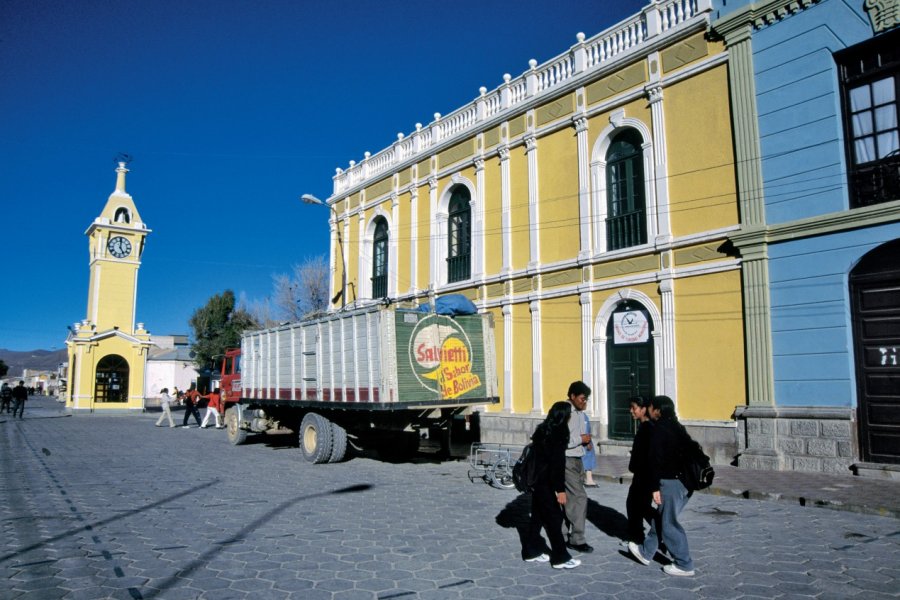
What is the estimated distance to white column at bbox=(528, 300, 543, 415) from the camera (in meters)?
17.2

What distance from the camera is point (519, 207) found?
728 inches

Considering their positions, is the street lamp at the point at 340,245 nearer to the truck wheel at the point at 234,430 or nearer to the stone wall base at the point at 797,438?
the truck wheel at the point at 234,430

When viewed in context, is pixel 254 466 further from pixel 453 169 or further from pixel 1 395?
pixel 1 395

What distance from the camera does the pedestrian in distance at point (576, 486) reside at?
650 cm

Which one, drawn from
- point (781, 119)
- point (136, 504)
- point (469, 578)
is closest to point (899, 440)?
point (781, 119)

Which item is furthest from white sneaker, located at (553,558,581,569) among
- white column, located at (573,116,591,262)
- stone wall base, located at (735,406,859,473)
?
white column, located at (573,116,591,262)

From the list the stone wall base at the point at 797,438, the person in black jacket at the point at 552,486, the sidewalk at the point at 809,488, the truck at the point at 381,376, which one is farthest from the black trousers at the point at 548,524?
the stone wall base at the point at 797,438

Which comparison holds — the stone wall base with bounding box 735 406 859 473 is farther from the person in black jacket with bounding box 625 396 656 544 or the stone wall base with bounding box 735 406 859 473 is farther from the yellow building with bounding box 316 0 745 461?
the person in black jacket with bounding box 625 396 656 544

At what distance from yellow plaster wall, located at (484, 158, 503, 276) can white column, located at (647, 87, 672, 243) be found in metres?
5.26

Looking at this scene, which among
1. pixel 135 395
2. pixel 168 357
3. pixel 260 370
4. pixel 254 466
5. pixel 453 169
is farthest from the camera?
pixel 168 357

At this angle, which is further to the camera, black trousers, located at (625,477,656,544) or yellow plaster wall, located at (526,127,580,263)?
yellow plaster wall, located at (526,127,580,263)

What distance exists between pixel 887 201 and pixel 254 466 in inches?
520

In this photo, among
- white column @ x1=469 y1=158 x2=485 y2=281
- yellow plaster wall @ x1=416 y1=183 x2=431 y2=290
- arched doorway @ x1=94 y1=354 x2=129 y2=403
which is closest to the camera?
white column @ x1=469 y1=158 x2=485 y2=281

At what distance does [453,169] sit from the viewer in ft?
68.1
